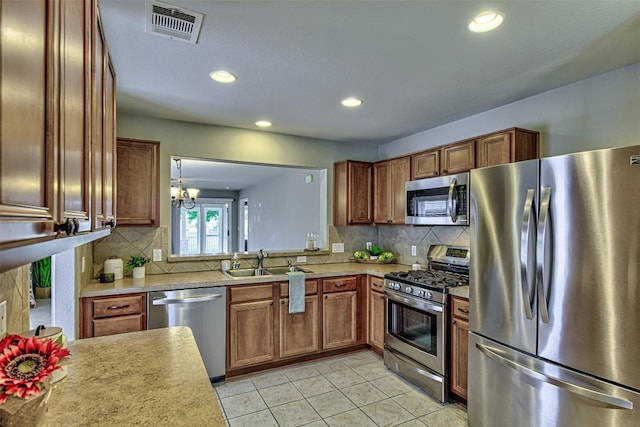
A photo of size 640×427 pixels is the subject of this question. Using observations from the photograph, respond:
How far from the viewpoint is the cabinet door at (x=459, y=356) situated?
269 centimetres

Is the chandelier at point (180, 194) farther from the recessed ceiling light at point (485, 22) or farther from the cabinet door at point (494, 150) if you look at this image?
the recessed ceiling light at point (485, 22)

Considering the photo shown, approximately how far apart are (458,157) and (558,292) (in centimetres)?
160

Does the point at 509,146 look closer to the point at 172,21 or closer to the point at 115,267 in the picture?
the point at 172,21

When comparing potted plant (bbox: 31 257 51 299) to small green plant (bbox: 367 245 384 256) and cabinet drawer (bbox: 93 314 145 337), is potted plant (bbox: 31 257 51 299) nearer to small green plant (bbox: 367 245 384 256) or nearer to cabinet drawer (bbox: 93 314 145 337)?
cabinet drawer (bbox: 93 314 145 337)

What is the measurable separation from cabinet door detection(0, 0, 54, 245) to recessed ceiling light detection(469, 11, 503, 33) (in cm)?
186

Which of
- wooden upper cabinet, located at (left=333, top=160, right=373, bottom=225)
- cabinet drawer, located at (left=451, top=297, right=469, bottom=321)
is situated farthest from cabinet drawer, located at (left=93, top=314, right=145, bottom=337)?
cabinet drawer, located at (left=451, top=297, right=469, bottom=321)

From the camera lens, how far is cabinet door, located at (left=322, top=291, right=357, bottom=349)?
368cm

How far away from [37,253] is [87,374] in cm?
95

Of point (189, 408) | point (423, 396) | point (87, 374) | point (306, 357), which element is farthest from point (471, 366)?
point (87, 374)

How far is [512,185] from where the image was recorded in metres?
2.17

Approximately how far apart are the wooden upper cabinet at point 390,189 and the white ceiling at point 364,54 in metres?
0.77

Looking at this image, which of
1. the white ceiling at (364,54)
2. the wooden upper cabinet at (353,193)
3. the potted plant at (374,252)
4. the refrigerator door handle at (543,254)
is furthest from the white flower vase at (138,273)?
the refrigerator door handle at (543,254)

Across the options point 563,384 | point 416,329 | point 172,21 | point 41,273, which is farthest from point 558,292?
point 41,273

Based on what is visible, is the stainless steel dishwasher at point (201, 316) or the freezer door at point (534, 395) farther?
the stainless steel dishwasher at point (201, 316)
